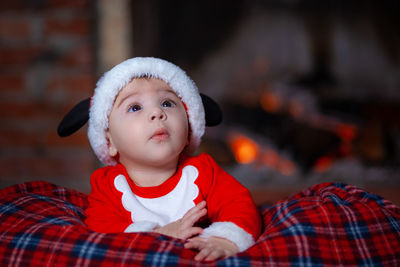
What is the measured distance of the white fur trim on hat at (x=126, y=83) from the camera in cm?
87

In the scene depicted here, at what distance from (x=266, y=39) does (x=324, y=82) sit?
1.07 ft

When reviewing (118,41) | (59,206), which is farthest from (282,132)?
(59,206)

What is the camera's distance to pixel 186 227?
77 centimetres

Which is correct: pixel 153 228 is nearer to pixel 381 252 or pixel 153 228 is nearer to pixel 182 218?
pixel 182 218

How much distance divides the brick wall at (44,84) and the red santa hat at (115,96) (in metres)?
0.83

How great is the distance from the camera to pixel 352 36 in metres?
1.96

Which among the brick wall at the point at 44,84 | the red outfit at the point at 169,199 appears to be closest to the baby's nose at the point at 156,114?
the red outfit at the point at 169,199

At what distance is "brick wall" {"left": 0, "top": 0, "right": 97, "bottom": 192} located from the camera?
1.73 metres

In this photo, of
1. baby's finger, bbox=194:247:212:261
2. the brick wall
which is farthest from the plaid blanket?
the brick wall

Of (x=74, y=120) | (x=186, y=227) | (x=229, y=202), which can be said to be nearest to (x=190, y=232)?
(x=186, y=227)

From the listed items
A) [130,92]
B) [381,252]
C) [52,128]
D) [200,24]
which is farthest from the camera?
[200,24]

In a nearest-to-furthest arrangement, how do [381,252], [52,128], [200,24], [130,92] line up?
[381,252] < [130,92] < [52,128] < [200,24]

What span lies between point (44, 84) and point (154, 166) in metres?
1.06

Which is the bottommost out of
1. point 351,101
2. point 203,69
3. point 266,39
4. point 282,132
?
point 282,132
